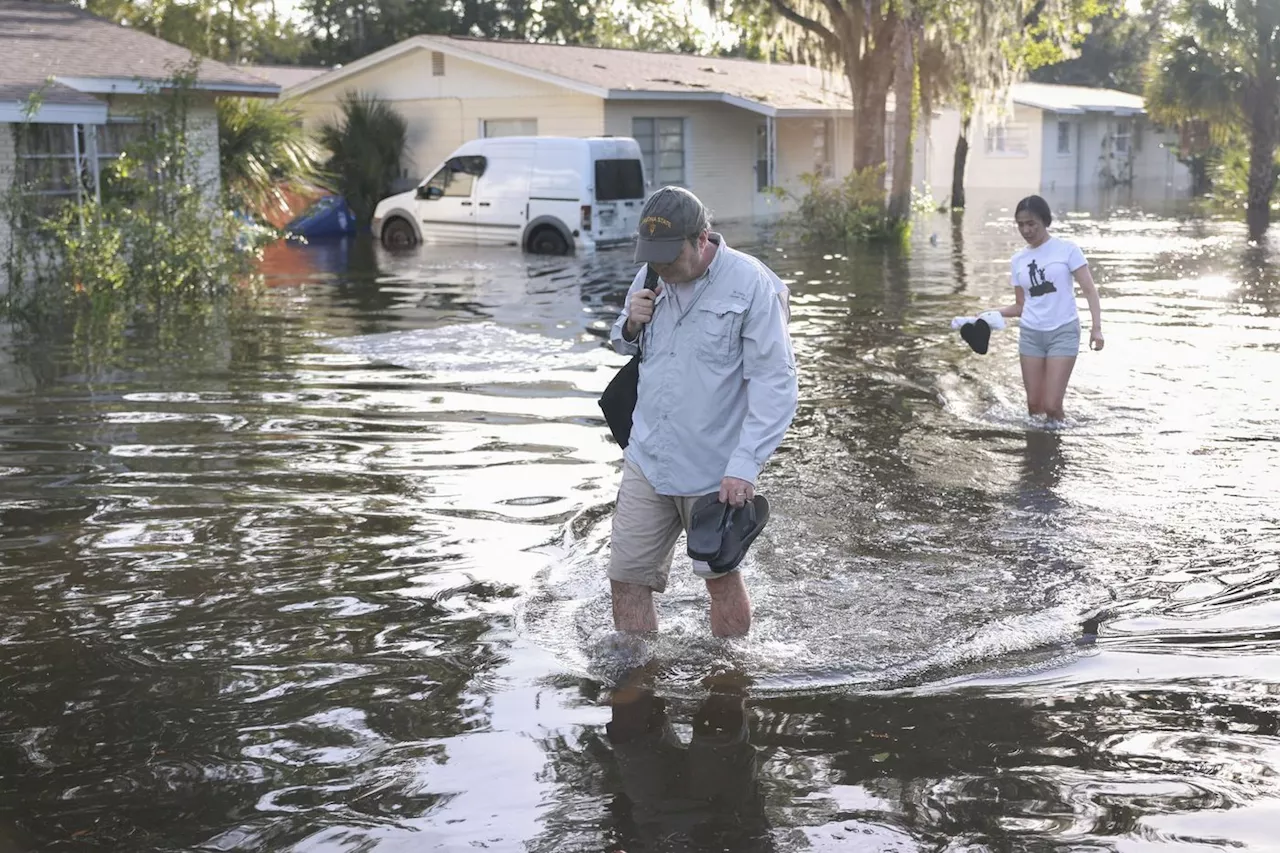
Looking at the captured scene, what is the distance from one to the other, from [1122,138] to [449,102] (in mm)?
35586

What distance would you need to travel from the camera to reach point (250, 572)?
24.3 ft

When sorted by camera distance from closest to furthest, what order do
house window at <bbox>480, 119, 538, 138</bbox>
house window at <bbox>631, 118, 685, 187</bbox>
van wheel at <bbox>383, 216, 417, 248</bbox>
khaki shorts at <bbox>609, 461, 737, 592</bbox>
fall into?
1. khaki shorts at <bbox>609, 461, 737, 592</bbox>
2. van wheel at <bbox>383, 216, 417, 248</bbox>
3. house window at <bbox>480, 119, 538, 138</bbox>
4. house window at <bbox>631, 118, 685, 187</bbox>

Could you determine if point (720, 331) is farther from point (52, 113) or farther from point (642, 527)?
point (52, 113)

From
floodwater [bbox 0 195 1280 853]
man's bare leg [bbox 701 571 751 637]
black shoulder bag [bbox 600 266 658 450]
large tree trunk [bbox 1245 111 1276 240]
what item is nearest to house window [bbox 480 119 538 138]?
large tree trunk [bbox 1245 111 1276 240]

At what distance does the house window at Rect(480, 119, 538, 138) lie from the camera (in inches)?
1351

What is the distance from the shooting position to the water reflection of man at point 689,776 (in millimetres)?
4539

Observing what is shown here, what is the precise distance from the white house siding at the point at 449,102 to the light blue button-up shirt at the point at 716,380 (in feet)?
91.7

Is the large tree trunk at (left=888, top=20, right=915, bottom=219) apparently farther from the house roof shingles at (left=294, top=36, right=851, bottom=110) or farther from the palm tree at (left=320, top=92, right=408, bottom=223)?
the palm tree at (left=320, top=92, right=408, bottom=223)

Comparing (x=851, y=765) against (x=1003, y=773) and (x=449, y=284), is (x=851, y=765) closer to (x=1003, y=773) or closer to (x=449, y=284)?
(x=1003, y=773)

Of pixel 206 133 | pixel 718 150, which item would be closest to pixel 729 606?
pixel 206 133

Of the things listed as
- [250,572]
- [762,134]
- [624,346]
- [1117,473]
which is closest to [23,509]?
[250,572]

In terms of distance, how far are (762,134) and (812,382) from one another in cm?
2697

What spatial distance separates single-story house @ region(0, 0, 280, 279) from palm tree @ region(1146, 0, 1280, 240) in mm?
22970

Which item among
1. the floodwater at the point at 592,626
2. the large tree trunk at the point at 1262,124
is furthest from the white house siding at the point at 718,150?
the floodwater at the point at 592,626
